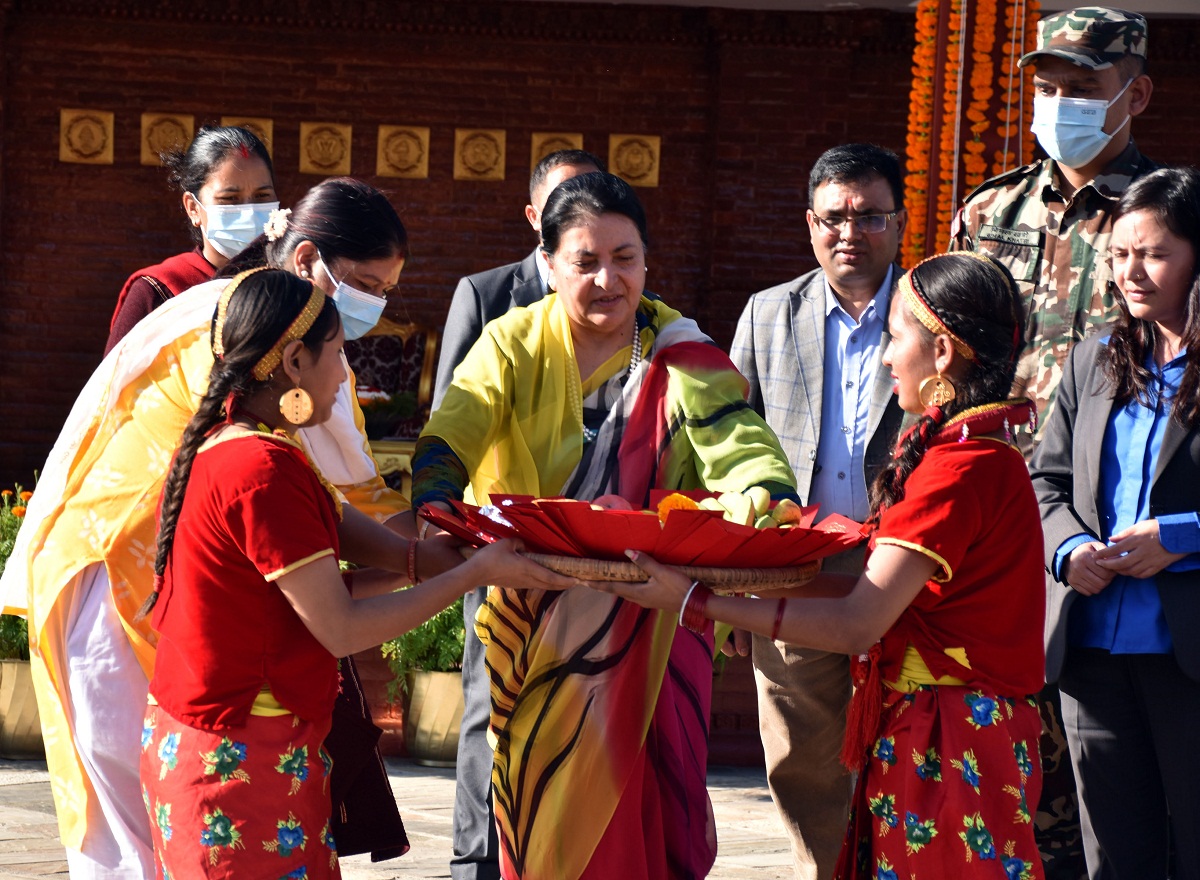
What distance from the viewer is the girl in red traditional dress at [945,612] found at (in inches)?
102

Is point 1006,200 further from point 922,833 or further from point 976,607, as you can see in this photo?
point 922,833

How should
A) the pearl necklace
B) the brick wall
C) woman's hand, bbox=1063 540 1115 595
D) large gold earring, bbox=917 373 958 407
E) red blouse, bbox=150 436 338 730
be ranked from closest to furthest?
red blouse, bbox=150 436 338 730 → large gold earring, bbox=917 373 958 407 → the pearl necklace → woman's hand, bbox=1063 540 1115 595 → the brick wall

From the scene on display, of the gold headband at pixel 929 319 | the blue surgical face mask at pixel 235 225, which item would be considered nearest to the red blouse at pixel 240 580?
the gold headband at pixel 929 319

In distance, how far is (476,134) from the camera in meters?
9.73

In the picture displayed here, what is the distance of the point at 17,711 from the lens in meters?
5.78

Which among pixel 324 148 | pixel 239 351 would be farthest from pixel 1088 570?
pixel 324 148

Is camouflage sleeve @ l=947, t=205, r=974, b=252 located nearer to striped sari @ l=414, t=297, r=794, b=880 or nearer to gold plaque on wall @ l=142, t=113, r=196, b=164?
striped sari @ l=414, t=297, r=794, b=880

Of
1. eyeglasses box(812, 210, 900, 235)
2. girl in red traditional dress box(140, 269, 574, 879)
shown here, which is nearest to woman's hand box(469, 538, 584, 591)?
girl in red traditional dress box(140, 269, 574, 879)

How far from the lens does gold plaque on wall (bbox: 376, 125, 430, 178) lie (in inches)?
383

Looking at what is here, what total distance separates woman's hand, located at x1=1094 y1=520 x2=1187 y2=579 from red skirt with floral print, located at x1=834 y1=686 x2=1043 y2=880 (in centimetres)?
61

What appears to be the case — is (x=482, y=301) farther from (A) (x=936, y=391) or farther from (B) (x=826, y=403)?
(A) (x=936, y=391)

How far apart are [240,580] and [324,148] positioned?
24.8 feet

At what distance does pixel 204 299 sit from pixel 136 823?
104 centimetres

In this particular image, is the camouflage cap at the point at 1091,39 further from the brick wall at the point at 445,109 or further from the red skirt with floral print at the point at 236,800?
the brick wall at the point at 445,109
